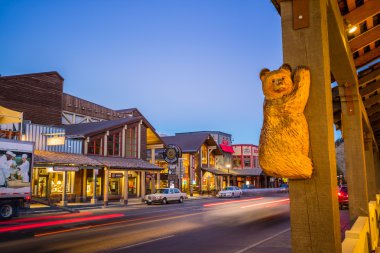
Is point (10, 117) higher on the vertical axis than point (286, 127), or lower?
higher

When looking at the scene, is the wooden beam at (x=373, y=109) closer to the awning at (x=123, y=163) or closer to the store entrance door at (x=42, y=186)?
the awning at (x=123, y=163)

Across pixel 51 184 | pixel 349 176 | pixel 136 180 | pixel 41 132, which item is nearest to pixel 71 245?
pixel 349 176

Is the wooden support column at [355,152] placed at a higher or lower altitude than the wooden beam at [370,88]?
lower

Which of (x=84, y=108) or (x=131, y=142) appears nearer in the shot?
(x=131, y=142)

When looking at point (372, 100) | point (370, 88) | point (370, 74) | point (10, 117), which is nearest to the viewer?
point (370, 74)

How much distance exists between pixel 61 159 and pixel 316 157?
2547 centimetres

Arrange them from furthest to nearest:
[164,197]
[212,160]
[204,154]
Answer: [212,160], [204,154], [164,197]

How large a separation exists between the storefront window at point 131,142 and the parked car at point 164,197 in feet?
18.5

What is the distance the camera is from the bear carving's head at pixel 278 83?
3.09 meters

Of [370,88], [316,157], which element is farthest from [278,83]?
[370,88]

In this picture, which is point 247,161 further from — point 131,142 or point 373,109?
point 373,109

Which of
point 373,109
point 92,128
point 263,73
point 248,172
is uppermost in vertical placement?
point 92,128

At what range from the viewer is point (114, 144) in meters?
34.2

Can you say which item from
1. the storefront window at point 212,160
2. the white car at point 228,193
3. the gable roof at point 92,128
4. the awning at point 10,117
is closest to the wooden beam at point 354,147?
the awning at point 10,117
